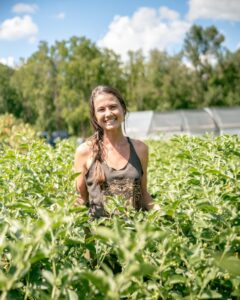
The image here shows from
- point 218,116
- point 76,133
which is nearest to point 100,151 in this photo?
point 218,116

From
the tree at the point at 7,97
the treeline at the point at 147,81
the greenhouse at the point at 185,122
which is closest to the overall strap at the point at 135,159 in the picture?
the greenhouse at the point at 185,122

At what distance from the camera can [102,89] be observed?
2.76 metres

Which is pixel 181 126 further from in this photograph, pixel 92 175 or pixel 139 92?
pixel 139 92

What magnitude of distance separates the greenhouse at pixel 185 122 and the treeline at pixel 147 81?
12633 millimetres

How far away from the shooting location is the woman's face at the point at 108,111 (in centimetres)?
270

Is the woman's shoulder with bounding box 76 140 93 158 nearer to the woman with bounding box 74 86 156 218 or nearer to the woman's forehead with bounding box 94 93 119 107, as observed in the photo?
the woman with bounding box 74 86 156 218

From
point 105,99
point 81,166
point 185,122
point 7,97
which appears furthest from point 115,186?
point 7,97

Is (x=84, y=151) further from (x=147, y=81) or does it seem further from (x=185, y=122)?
(x=147, y=81)

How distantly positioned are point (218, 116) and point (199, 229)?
17.8m

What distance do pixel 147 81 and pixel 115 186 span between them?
39621 millimetres

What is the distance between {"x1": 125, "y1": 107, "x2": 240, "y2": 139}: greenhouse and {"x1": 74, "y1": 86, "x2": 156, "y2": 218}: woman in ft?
48.8

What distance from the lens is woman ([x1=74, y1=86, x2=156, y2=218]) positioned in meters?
2.65

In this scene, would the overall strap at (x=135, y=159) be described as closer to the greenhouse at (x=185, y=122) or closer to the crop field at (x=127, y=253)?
the crop field at (x=127, y=253)

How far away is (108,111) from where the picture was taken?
106 inches
